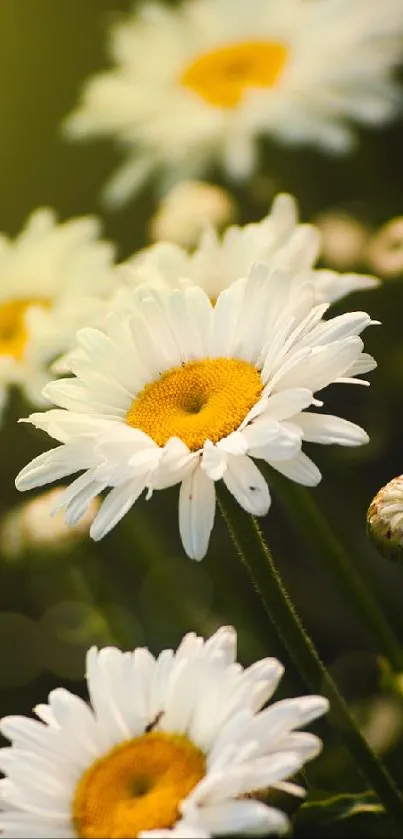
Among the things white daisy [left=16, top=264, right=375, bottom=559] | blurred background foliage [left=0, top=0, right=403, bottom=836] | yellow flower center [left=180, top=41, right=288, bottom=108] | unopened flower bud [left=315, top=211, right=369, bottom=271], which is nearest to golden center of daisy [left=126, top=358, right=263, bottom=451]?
white daisy [left=16, top=264, right=375, bottom=559]

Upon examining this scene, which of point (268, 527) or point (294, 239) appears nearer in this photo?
point (294, 239)

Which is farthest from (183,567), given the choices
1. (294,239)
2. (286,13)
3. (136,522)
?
(286,13)

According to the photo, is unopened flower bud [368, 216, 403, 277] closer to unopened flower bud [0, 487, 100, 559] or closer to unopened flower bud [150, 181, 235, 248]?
unopened flower bud [150, 181, 235, 248]

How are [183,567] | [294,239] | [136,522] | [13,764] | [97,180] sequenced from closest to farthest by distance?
[13,764] → [294,239] → [136,522] → [183,567] → [97,180]

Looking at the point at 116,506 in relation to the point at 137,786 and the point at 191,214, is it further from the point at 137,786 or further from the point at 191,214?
the point at 191,214

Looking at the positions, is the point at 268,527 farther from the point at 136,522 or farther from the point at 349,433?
the point at 349,433
